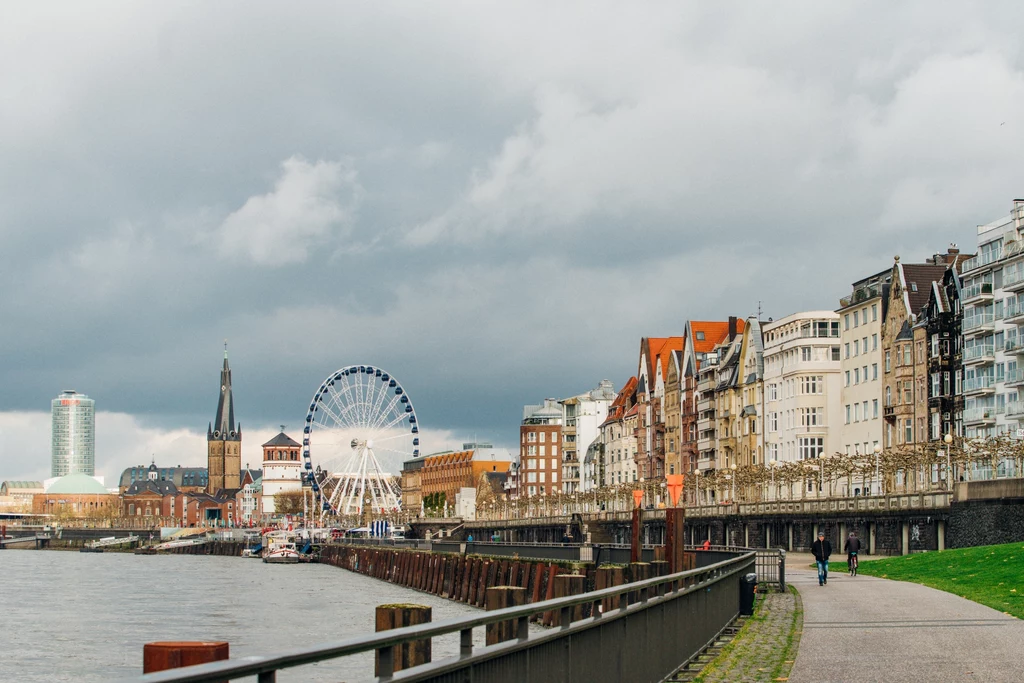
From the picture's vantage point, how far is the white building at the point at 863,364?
12900cm

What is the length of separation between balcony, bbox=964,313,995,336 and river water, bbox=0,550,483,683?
46491 millimetres

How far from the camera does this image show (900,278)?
126m

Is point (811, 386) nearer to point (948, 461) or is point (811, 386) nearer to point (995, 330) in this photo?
point (995, 330)

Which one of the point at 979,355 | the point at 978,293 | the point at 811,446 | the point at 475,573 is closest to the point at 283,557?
the point at 811,446

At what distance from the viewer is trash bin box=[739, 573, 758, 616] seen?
3491 cm

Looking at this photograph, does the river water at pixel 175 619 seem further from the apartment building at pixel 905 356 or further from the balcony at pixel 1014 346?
the balcony at pixel 1014 346

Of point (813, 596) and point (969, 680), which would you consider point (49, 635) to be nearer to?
point (813, 596)

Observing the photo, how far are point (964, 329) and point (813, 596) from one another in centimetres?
7906

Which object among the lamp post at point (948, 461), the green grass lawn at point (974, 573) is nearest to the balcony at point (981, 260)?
the lamp post at point (948, 461)

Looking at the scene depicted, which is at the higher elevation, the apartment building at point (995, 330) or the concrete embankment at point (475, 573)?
the apartment building at point (995, 330)

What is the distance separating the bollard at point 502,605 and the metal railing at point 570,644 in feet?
0.66

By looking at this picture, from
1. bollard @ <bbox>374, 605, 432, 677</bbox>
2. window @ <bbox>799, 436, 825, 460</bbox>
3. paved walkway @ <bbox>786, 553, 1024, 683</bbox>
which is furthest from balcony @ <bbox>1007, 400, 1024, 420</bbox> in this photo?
bollard @ <bbox>374, 605, 432, 677</bbox>

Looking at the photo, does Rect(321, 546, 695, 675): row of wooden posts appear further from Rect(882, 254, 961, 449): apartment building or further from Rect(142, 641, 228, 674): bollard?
Rect(882, 254, 961, 449): apartment building

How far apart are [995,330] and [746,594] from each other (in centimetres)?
8342
